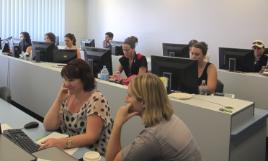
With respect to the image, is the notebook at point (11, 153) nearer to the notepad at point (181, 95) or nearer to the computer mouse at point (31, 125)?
the computer mouse at point (31, 125)

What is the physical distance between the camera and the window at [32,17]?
740 cm

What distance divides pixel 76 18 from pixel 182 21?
3.46 m

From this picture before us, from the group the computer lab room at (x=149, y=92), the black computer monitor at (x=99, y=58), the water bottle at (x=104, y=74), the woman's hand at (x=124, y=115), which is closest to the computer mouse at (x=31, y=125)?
the computer lab room at (x=149, y=92)

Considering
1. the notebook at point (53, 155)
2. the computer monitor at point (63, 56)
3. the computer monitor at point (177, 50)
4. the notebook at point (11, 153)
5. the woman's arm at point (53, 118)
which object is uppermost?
the computer monitor at point (177, 50)

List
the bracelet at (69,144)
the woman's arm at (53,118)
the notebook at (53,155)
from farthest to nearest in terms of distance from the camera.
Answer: the woman's arm at (53,118)
the bracelet at (69,144)
the notebook at (53,155)

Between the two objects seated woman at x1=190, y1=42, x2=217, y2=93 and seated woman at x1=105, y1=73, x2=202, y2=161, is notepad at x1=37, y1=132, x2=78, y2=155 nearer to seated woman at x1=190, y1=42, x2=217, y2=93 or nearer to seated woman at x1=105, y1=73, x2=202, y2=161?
seated woman at x1=105, y1=73, x2=202, y2=161

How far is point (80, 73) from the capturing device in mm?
2082

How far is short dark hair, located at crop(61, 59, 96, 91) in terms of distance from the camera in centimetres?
207

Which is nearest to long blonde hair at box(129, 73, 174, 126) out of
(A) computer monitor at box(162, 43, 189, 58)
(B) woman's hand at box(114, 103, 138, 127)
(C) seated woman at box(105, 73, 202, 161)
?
(C) seated woman at box(105, 73, 202, 161)

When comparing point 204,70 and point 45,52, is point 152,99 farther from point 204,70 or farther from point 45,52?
point 45,52

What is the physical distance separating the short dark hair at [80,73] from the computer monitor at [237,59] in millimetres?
2508

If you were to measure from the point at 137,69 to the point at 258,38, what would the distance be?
2.51 meters

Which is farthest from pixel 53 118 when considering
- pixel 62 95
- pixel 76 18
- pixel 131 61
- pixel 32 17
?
pixel 76 18

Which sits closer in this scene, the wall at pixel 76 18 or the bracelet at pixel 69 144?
the bracelet at pixel 69 144
